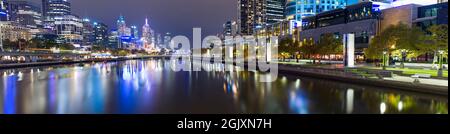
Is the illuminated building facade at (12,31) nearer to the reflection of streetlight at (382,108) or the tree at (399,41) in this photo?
the tree at (399,41)

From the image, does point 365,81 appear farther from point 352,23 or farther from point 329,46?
point 352,23

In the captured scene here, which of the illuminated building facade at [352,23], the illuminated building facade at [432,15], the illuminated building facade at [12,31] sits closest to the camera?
the illuminated building facade at [432,15]

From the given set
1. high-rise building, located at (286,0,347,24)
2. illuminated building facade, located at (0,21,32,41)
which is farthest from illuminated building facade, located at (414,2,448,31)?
illuminated building facade, located at (0,21,32,41)

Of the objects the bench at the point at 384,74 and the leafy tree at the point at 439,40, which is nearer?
the bench at the point at 384,74

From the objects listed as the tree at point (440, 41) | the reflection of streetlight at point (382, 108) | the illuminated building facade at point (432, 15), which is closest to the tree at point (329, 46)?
the illuminated building facade at point (432, 15)

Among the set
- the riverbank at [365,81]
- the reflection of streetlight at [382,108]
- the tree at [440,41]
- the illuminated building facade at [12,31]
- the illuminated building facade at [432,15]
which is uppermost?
the illuminated building facade at [12,31]

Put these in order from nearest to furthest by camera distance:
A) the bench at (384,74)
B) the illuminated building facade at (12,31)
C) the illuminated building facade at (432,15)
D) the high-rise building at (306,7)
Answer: the bench at (384,74), the illuminated building facade at (432,15), the high-rise building at (306,7), the illuminated building facade at (12,31)

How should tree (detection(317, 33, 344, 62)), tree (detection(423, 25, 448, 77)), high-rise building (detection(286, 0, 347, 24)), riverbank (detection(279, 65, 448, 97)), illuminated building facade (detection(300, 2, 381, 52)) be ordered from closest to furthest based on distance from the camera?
1. riverbank (detection(279, 65, 448, 97))
2. tree (detection(423, 25, 448, 77))
3. tree (detection(317, 33, 344, 62))
4. illuminated building facade (detection(300, 2, 381, 52))
5. high-rise building (detection(286, 0, 347, 24))

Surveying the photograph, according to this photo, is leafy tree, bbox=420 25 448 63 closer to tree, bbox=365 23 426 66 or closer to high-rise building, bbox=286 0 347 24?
tree, bbox=365 23 426 66

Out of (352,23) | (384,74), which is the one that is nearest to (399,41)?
(384,74)
